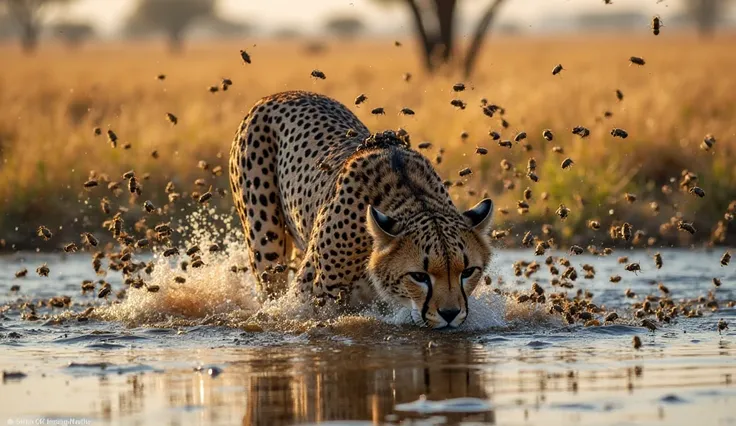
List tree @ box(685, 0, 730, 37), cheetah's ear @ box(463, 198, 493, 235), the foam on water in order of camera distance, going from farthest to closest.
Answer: tree @ box(685, 0, 730, 37)
the foam on water
cheetah's ear @ box(463, 198, 493, 235)

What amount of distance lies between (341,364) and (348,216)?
1.07m

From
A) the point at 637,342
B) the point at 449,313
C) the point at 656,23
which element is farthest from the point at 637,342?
the point at 656,23

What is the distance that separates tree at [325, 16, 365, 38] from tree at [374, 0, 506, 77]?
76.4 metres

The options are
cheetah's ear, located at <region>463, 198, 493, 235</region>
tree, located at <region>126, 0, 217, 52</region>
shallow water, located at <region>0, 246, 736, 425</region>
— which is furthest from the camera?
tree, located at <region>126, 0, 217, 52</region>

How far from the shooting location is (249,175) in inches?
353

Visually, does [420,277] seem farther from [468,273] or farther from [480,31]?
[480,31]

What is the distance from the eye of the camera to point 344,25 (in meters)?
106

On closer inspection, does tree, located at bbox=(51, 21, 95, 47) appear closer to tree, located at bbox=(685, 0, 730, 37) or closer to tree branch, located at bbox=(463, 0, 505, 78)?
tree, located at bbox=(685, 0, 730, 37)

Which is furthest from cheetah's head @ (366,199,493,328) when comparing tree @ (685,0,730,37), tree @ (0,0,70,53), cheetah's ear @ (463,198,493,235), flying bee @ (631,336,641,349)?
tree @ (685,0,730,37)

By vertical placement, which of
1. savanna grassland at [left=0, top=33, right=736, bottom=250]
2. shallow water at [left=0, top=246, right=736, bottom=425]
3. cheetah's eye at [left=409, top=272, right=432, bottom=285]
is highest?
savanna grassland at [left=0, top=33, right=736, bottom=250]

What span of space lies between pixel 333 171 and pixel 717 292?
3247mm

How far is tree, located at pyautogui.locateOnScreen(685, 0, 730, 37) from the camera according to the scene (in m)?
90.9

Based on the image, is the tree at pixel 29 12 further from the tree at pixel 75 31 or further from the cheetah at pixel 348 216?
the cheetah at pixel 348 216

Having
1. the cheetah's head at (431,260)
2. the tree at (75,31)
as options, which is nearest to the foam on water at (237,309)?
the cheetah's head at (431,260)
